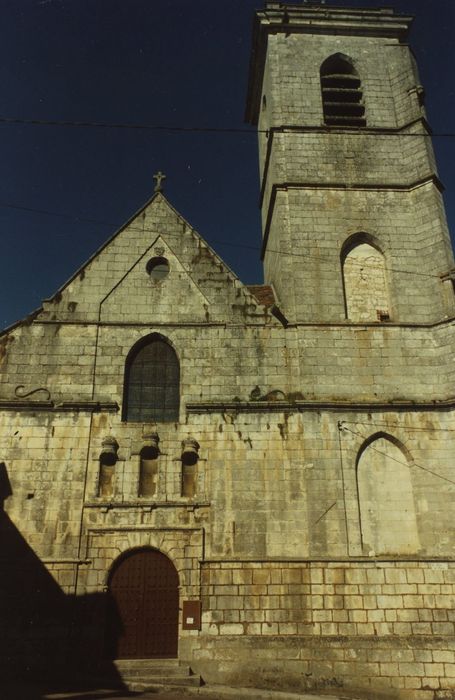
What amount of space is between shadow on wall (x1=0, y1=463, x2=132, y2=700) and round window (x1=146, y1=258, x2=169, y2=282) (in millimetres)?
6239

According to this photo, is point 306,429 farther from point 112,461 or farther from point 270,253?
point 270,253

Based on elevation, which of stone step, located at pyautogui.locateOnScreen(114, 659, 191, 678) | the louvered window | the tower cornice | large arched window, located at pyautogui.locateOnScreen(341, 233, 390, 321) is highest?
the tower cornice

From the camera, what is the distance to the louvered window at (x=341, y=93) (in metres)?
16.2

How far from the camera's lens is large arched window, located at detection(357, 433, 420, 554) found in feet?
37.8

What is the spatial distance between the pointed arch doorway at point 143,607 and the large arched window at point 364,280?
6840 mm

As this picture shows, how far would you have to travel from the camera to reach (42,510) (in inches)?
455

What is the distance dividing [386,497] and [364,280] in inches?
203

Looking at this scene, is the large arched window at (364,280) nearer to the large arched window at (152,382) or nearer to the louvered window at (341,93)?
the louvered window at (341,93)

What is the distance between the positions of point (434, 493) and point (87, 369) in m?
7.57

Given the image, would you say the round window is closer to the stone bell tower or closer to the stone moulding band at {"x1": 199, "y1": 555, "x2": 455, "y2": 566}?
the stone bell tower

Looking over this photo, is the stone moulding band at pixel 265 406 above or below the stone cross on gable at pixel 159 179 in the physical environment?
below

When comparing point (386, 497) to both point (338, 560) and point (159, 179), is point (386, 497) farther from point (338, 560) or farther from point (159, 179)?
point (159, 179)

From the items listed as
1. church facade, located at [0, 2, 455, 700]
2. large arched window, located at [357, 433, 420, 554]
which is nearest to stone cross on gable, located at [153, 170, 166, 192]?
church facade, located at [0, 2, 455, 700]

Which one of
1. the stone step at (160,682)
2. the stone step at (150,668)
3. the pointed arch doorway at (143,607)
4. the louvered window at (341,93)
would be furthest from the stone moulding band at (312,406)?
the louvered window at (341,93)
